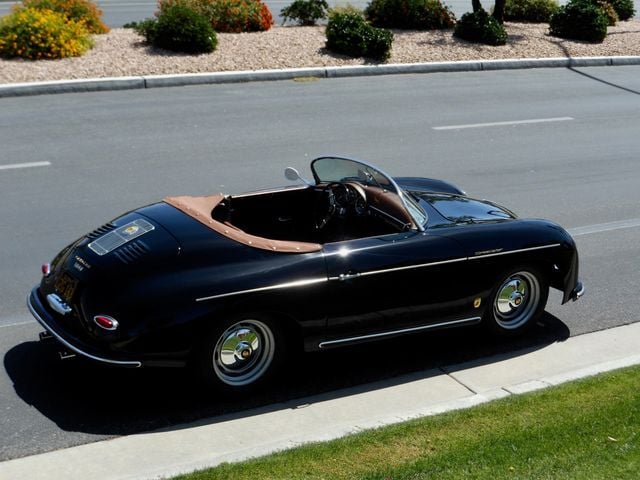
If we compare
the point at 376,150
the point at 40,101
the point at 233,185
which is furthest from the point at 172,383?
the point at 40,101

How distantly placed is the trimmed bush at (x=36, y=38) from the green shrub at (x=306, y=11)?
615 centimetres

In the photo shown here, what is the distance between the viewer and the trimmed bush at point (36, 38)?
1642 cm

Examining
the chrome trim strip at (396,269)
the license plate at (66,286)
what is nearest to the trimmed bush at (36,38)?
the license plate at (66,286)

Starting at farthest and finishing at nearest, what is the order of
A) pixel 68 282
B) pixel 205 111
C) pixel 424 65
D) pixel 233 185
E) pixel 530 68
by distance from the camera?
pixel 530 68 < pixel 424 65 < pixel 205 111 < pixel 233 185 < pixel 68 282

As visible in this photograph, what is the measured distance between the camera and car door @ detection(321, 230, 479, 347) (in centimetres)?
617

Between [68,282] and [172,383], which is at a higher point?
[68,282]

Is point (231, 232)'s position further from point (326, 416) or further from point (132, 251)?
point (326, 416)

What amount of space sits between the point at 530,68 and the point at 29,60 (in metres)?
10.6

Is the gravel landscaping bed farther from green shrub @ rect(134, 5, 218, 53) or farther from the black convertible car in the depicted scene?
the black convertible car

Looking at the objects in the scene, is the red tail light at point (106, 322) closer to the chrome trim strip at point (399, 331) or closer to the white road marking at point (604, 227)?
the chrome trim strip at point (399, 331)

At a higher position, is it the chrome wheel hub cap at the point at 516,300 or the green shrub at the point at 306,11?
the green shrub at the point at 306,11

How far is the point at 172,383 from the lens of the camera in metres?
6.20

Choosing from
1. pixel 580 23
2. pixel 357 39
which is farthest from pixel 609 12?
pixel 357 39

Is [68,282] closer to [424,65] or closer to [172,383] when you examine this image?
[172,383]
